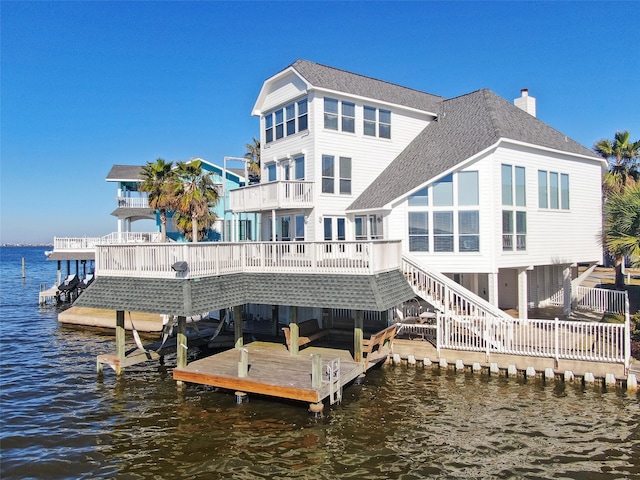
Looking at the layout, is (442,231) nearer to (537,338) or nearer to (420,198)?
(420,198)

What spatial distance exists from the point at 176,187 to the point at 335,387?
19720 mm

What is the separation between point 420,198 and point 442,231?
172 cm

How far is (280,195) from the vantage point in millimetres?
20719

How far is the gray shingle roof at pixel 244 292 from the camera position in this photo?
49.1 feet

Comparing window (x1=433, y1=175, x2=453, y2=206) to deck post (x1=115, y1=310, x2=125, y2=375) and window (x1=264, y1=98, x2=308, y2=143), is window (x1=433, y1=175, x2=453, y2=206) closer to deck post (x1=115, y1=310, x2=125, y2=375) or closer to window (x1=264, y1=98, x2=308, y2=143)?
window (x1=264, y1=98, x2=308, y2=143)

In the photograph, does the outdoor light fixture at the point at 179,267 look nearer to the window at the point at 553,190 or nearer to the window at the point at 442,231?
the window at the point at 442,231

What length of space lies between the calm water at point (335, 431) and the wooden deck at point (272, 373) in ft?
2.59

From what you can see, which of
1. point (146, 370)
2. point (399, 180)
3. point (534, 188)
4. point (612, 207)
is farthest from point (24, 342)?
point (612, 207)

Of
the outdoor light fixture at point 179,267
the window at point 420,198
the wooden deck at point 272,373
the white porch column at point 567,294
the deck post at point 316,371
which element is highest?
the window at point 420,198

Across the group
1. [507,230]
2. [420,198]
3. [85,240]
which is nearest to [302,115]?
[420,198]

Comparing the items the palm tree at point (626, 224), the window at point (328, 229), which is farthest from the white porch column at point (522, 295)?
the window at point (328, 229)

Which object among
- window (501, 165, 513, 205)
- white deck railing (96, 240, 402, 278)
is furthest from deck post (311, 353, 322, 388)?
window (501, 165, 513, 205)

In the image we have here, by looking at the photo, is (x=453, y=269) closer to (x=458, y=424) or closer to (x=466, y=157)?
(x=466, y=157)

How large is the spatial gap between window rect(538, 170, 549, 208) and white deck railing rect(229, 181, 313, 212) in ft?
35.0
